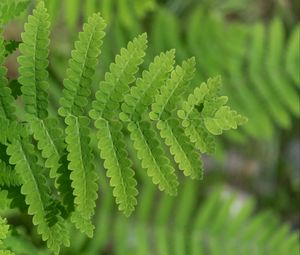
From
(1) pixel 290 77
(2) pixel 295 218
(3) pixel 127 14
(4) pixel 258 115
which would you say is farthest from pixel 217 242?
(2) pixel 295 218

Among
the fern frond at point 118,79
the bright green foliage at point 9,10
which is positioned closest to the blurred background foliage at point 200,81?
the bright green foliage at point 9,10

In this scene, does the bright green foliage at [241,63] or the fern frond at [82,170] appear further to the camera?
the bright green foliage at [241,63]

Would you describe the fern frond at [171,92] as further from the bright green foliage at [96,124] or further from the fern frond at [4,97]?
the fern frond at [4,97]

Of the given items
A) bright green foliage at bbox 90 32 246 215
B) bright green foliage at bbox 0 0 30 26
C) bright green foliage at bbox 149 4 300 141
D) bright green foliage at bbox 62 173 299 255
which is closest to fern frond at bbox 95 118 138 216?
bright green foliage at bbox 90 32 246 215

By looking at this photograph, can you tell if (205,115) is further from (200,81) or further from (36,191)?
(200,81)

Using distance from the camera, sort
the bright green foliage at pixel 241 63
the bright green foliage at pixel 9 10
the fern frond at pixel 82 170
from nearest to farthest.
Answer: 1. the fern frond at pixel 82 170
2. the bright green foliage at pixel 9 10
3. the bright green foliage at pixel 241 63

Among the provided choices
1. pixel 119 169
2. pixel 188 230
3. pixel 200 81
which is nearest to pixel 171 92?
pixel 119 169
